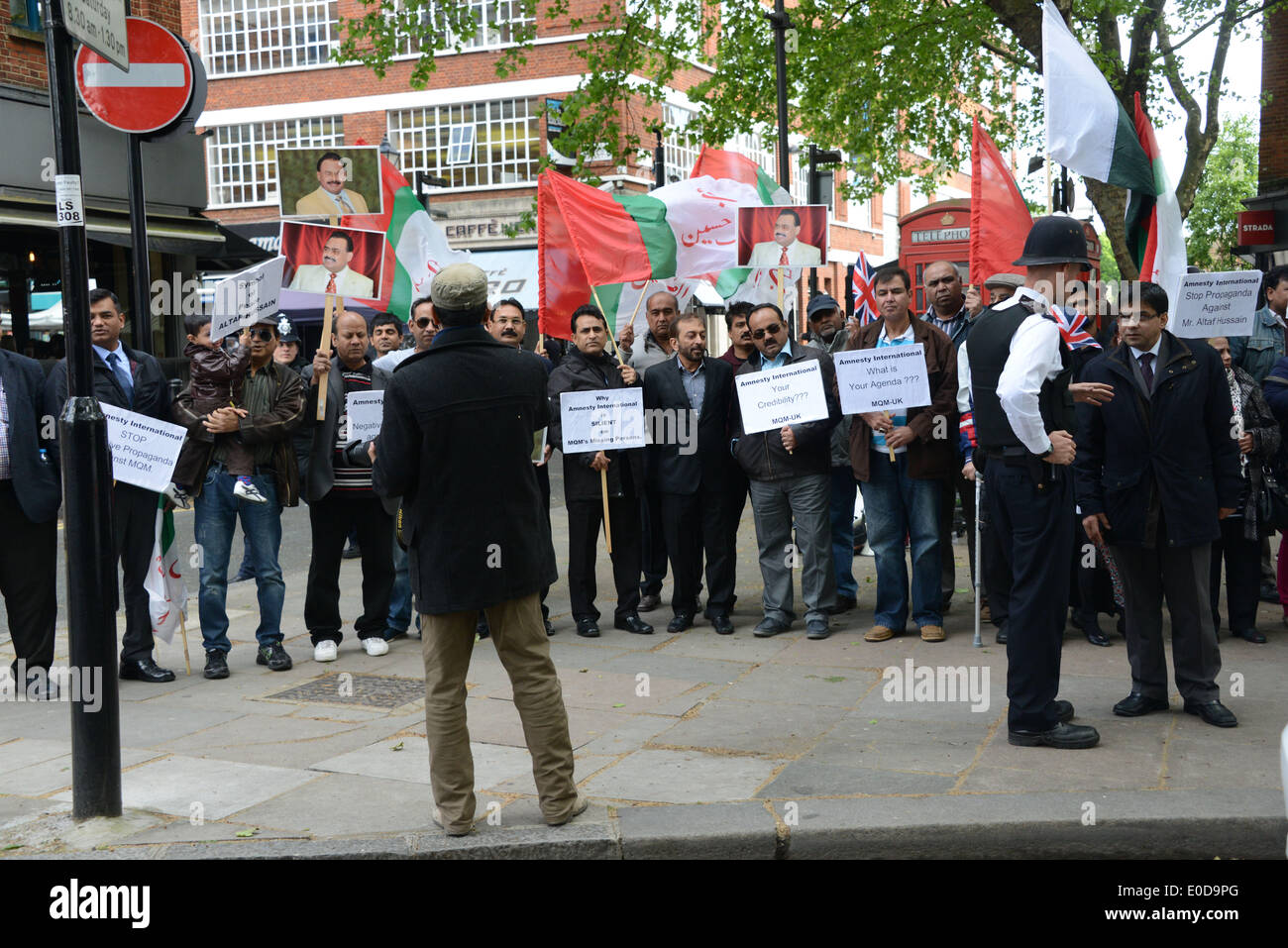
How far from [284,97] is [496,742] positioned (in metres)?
35.5

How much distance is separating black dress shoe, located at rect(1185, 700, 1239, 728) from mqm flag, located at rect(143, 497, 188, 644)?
545cm

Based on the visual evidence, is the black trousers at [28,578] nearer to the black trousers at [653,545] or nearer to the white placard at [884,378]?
the black trousers at [653,545]

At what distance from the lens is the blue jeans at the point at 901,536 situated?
814 centimetres

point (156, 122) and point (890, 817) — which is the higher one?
point (156, 122)

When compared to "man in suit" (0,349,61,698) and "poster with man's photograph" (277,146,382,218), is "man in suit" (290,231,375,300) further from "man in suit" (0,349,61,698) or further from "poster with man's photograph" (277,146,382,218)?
"man in suit" (0,349,61,698)

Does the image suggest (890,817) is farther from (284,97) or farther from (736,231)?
(284,97)

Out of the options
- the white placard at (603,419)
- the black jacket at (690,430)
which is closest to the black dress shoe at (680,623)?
the black jacket at (690,430)

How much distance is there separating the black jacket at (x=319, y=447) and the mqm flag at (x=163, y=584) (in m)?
0.83

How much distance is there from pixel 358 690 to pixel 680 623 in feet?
7.69

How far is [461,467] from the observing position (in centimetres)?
490

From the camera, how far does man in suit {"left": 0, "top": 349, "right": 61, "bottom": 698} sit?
7023 millimetres
